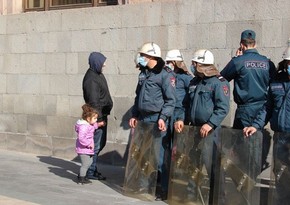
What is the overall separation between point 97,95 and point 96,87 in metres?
0.12

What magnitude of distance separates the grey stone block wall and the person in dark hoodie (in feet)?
3.61

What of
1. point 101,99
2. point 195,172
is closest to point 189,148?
point 195,172

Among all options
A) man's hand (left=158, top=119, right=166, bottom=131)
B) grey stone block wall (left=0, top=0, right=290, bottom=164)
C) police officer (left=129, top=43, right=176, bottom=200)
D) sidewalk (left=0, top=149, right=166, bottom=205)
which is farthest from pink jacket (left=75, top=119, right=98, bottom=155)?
grey stone block wall (left=0, top=0, right=290, bottom=164)

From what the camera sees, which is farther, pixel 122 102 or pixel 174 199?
pixel 122 102

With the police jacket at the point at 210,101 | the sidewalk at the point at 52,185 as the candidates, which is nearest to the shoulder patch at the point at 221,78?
the police jacket at the point at 210,101

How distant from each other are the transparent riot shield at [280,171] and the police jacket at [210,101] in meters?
0.74

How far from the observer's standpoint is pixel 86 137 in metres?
8.23

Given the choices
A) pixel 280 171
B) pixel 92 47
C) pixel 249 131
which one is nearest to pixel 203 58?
pixel 249 131

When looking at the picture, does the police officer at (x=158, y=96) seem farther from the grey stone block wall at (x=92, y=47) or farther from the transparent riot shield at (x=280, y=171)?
the transparent riot shield at (x=280, y=171)

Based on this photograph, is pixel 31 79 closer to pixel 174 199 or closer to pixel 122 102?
pixel 122 102

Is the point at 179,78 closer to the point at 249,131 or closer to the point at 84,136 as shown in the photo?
the point at 84,136

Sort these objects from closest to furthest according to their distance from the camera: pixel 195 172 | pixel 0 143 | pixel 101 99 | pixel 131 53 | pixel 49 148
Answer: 1. pixel 195 172
2. pixel 101 99
3. pixel 131 53
4. pixel 49 148
5. pixel 0 143

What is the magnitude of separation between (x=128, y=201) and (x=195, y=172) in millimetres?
981

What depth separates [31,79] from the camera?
11281 mm
